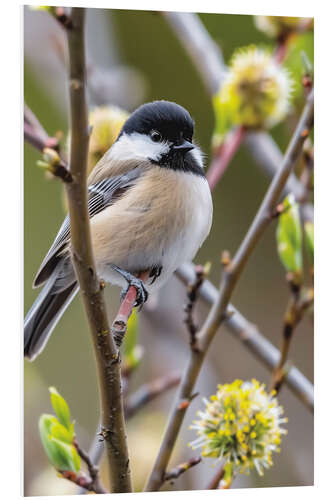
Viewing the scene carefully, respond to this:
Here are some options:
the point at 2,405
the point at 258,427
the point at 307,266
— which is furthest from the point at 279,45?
the point at 2,405

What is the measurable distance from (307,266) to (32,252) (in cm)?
78

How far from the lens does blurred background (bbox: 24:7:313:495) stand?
4.93ft

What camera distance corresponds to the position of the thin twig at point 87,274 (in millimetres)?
939

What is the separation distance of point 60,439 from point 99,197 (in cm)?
50

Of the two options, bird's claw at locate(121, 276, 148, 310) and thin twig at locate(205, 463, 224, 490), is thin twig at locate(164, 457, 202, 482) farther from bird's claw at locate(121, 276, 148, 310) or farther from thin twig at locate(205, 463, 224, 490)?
bird's claw at locate(121, 276, 148, 310)

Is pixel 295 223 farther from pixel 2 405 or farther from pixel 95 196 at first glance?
pixel 2 405

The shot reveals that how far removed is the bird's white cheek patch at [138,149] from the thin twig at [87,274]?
0.47 meters

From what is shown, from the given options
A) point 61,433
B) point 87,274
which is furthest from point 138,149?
point 61,433

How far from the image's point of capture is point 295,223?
4.76 ft

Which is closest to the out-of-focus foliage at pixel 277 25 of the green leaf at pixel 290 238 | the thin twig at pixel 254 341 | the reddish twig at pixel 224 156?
the reddish twig at pixel 224 156

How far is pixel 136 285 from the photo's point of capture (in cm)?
137

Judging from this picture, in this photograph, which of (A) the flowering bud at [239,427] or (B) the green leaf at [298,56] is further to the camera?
(B) the green leaf at [298,56]

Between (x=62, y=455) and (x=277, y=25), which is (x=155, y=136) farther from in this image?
(x=62, y=455)

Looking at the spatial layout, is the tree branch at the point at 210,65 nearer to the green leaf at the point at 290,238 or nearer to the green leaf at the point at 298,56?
the green leaf at the point at 298,56
